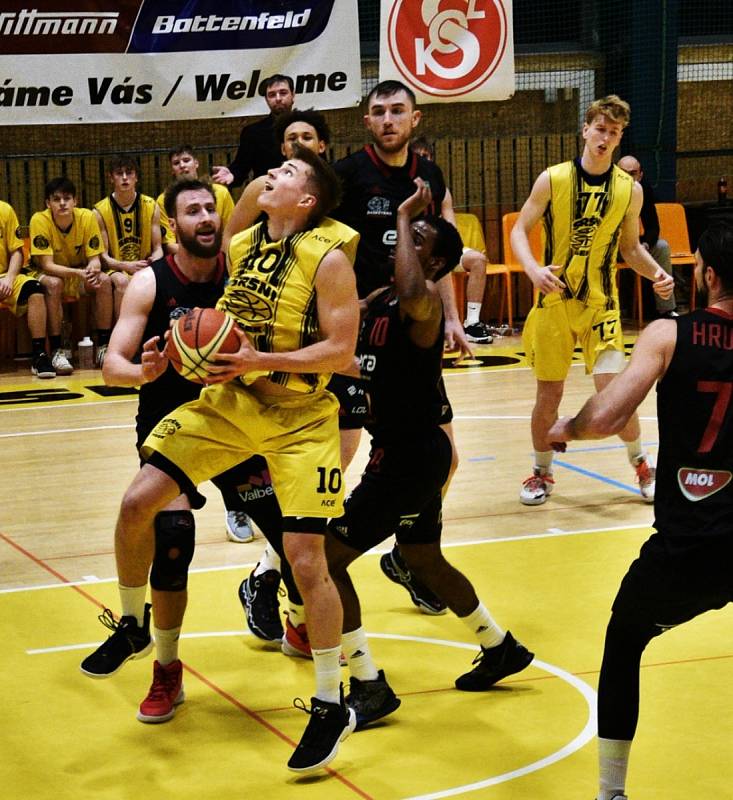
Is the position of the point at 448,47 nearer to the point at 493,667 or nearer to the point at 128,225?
the point at 128,225

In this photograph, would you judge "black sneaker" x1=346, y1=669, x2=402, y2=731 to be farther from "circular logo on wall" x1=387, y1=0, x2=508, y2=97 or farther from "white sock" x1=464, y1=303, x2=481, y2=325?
"circular logo on wall" x1=387, y1=0, x2=508, y2=97

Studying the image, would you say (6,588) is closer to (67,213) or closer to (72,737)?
(72,737)

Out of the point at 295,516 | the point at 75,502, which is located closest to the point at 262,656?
the point at 295,516

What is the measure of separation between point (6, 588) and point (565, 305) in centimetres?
332

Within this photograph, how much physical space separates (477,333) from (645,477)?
5.95 m

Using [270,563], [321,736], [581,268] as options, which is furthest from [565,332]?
[321,736]

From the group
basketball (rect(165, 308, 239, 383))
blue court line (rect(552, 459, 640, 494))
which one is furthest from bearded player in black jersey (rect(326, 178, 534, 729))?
blue court line (rect(552, 459, 640, 494))

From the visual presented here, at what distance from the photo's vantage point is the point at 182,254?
4.95m

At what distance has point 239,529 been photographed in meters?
6.94

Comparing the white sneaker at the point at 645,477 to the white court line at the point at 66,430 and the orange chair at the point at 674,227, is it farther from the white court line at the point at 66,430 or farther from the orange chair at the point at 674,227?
the orange chair at the point at 674,227

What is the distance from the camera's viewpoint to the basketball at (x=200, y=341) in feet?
13.6

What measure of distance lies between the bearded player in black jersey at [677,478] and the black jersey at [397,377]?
3.88ft

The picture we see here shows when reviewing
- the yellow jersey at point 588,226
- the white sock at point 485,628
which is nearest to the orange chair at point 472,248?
the yellow jersey at point 588,226

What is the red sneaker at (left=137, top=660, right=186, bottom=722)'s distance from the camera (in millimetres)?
4582
